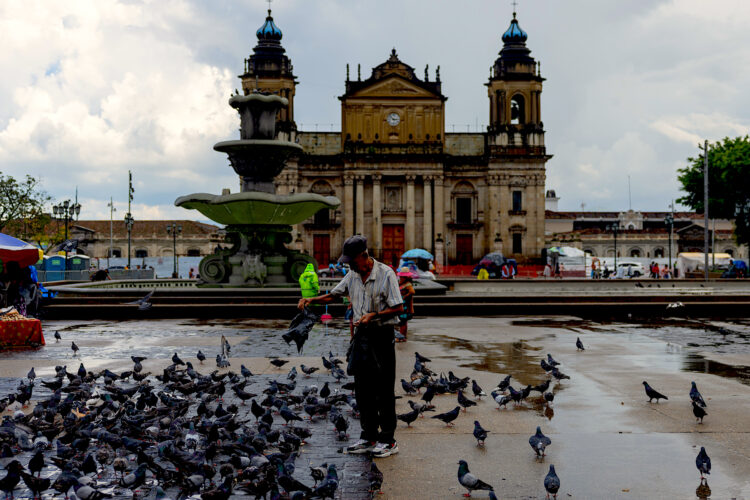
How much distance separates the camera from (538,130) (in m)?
56.5

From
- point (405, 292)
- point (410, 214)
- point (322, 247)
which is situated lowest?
point (405, 292)

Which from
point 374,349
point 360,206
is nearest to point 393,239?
point 360,206

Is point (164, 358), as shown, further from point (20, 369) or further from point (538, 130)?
point (538, 130)

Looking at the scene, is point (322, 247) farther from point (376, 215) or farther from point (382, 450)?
point (382, 450)

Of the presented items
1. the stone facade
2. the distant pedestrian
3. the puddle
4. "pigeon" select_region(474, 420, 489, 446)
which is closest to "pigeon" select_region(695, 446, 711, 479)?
"pigeon" select_region(474, 420, 489, 446)

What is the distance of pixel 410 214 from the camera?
2179 inches

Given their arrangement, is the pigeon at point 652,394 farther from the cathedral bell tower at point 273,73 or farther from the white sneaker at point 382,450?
the cathedral bell tower at point 273,73

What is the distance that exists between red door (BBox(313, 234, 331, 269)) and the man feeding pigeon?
50517 mm

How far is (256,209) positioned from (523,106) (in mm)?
43236

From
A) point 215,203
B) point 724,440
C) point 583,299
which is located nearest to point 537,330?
point 583,299

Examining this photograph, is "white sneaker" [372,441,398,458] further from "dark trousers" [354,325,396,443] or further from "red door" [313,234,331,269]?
"red door" [313,234,331,269]

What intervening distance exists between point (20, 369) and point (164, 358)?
1694mm

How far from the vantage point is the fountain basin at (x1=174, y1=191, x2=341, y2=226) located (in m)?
18.2

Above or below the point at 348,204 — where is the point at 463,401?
below
